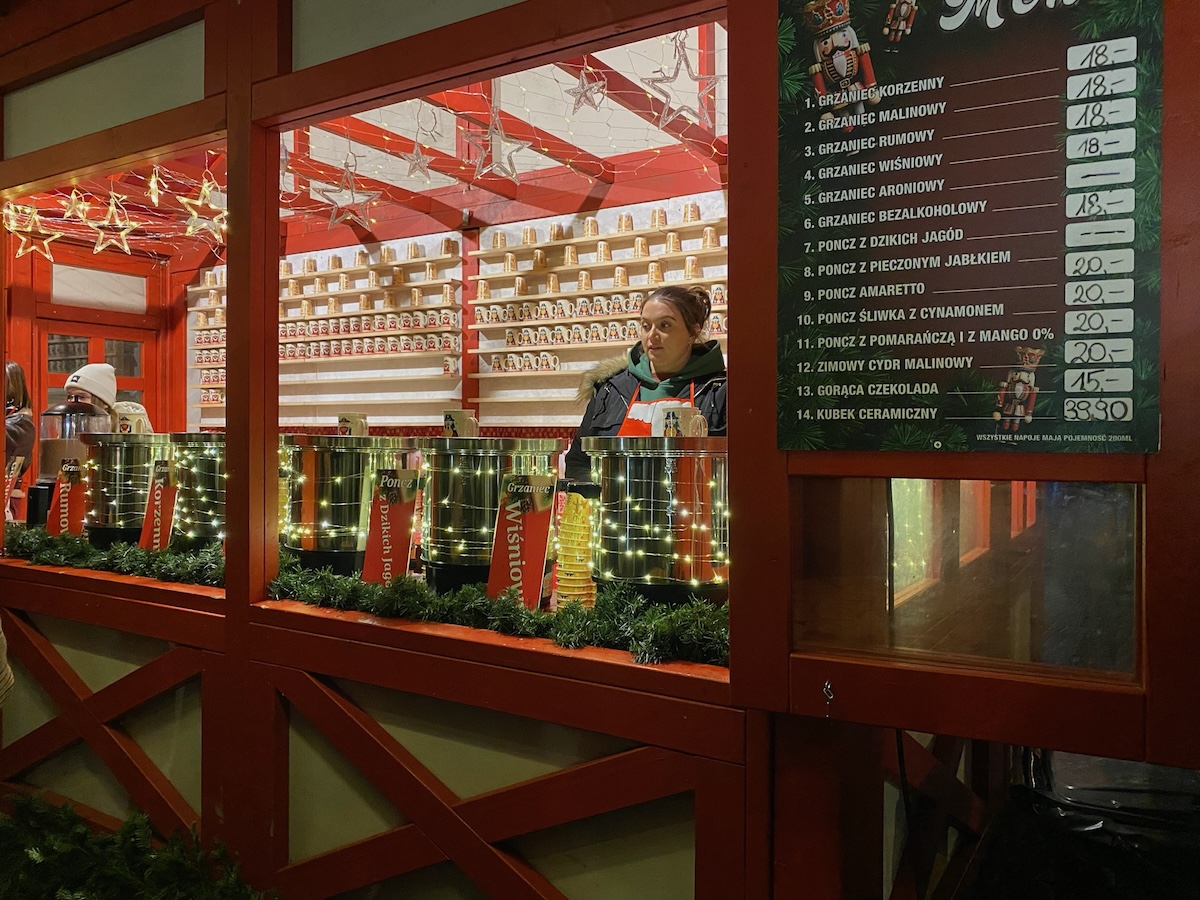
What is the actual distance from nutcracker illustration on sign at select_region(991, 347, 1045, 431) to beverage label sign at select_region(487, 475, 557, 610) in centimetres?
95

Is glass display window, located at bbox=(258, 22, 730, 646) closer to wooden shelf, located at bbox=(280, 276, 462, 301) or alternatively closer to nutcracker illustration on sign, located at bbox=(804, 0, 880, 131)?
wooden shelf, located at bbox=(280, 276, 462, 301)

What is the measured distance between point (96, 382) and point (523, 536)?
2.77 metres

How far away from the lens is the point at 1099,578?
1191 mm

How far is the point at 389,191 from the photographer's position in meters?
5.21

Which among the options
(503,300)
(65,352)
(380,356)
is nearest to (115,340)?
(65,352)

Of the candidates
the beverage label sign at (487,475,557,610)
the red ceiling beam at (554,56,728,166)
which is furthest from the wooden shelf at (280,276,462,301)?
the beverage label sign at (487,475,557,610)

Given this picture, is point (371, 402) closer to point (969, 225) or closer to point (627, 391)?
point (627, 391)

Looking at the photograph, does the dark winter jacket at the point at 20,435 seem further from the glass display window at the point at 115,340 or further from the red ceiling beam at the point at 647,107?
the red ceiling beam at the point at 647,107

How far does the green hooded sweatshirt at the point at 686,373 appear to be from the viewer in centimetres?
292

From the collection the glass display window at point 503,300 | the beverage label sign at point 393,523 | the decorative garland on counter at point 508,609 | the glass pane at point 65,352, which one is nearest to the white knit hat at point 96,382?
the glass display window at point 503,300

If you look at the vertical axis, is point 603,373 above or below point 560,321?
below

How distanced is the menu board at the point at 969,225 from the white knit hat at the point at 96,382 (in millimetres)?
3374

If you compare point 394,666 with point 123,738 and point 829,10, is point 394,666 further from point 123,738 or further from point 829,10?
point 829,10

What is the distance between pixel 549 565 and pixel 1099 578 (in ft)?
3.50
